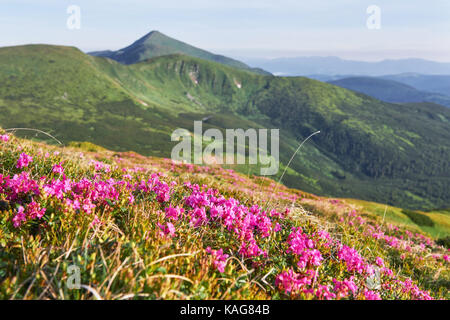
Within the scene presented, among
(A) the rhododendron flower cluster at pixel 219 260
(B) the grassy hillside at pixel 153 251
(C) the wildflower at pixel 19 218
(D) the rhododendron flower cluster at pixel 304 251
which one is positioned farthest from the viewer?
(D) the rhododendron flower cluster at pixel 304 251

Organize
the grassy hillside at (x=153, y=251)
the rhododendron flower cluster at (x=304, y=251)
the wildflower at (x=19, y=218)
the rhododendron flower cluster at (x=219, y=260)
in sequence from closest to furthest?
the grassy hillside at (x=153, y=251), the rhododendron flower cluster at (x=219, y=260), the wildflower at (x=19, y=218), the rhododendron flower cluster at (x=304, y=251)

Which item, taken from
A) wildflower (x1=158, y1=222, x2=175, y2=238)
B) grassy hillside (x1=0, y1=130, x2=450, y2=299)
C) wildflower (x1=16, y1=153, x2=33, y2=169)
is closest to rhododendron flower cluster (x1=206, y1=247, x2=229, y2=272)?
grassy hillside (x1=0, y1=130, x2=450, y2=299)

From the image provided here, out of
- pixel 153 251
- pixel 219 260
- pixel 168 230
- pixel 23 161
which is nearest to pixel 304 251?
pixel 219 260

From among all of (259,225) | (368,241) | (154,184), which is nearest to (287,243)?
(259,225)

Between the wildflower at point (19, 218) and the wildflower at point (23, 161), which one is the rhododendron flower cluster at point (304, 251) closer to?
the wildflower at point (19, 218)

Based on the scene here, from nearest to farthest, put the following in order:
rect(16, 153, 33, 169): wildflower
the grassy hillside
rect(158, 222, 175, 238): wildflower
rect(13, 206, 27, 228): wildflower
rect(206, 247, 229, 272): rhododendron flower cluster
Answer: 1. the grassy hillside
2. rect(206, 247, 229, 272): rhododendron flower cluster
3. rect(13, 206, 27, 228): wildflower
4. rect(158, 222, 175, 238): wildflower
5. rect(16, 153, 33, 169): wildflower

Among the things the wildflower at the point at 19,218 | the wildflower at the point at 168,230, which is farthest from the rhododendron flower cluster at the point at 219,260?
the wildflower at the point at 19,218

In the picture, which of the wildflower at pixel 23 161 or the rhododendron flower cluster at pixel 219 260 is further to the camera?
the wildflower at pixel 23 161

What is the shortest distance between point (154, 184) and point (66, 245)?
2.88 metres

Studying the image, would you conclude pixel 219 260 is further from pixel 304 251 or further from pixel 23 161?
pixel 23 161

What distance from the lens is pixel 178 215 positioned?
15.2ft

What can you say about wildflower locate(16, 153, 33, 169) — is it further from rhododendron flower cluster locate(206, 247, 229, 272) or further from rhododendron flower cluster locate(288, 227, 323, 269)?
rhododendron flower cluster locate(288, 227, 323, 269)
